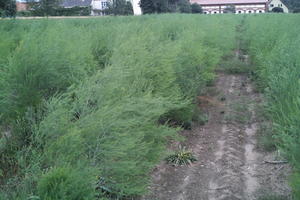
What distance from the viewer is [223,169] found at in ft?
23.0

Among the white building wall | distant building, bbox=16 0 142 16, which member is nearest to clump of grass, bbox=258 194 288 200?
the white building wall

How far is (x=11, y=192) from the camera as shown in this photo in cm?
364

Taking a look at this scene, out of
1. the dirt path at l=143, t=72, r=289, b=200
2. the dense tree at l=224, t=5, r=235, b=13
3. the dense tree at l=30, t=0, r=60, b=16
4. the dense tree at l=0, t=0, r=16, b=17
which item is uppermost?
the dense tree at l=224, t=5, r=235, b=13

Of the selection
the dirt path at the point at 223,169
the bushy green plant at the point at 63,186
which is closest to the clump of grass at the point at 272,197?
the dirt path at the point at 223,169

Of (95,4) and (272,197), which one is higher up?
(95,4)

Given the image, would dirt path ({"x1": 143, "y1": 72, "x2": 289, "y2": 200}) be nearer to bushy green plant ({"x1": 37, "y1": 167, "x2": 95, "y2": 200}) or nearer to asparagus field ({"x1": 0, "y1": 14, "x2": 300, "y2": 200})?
asparagus field ({"x1": 0, "y1": 14, "x2": 300, "y2": 200})

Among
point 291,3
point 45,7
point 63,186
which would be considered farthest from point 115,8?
point 291,3

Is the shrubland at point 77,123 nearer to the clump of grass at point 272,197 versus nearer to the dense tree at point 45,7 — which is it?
the clump of grass at point 272,197

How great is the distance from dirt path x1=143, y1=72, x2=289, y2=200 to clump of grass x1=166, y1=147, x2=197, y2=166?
0.40 ft

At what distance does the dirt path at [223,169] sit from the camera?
20.1ft

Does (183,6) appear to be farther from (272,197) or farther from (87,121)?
(87,121)

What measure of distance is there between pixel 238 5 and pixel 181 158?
80.5 m

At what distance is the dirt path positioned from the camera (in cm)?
613

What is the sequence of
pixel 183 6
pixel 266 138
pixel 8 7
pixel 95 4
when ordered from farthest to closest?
pixel 95 4 → pixel 183 6 → pixel 8 7 → pixel 266 138
